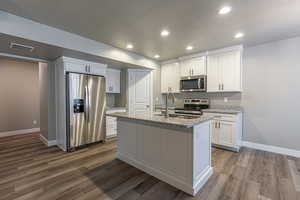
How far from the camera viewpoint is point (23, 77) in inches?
202

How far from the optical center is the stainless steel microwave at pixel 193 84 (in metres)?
4.24

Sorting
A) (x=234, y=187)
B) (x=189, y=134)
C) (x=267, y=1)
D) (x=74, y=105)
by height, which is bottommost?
(x=234, y=187)

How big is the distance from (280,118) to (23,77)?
26.3ft

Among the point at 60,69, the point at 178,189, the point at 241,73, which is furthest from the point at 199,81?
the point at 60,69

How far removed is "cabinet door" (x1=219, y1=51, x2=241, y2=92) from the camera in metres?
3.70

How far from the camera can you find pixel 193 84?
443 cm

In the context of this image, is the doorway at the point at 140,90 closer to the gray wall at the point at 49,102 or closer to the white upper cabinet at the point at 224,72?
the white upper cabinet at the point at 224,72

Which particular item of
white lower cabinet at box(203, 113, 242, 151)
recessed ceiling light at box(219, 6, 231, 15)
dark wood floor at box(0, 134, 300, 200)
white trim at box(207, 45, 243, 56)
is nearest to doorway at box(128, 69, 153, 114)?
dark wood floor at box(0, 134, 300, 200)

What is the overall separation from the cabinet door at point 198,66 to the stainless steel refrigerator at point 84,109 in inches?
109

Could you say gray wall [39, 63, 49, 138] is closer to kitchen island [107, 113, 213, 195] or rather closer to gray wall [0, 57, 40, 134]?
gray wall [0, 57, 40, 134]

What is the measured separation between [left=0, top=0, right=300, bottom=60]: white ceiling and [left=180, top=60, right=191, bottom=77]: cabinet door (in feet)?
3.84

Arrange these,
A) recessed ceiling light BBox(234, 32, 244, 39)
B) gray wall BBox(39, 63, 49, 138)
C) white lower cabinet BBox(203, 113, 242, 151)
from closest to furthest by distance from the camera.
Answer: recessed ceiling light BBox(234, 32, 244, 39)
white lower cabinet BBox(203, 113, 242, 151)
gray wall BBox(39, 63, 49, 138)

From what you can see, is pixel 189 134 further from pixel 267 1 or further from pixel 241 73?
pixel 241 73

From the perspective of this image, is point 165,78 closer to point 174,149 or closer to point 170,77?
point 170,77
